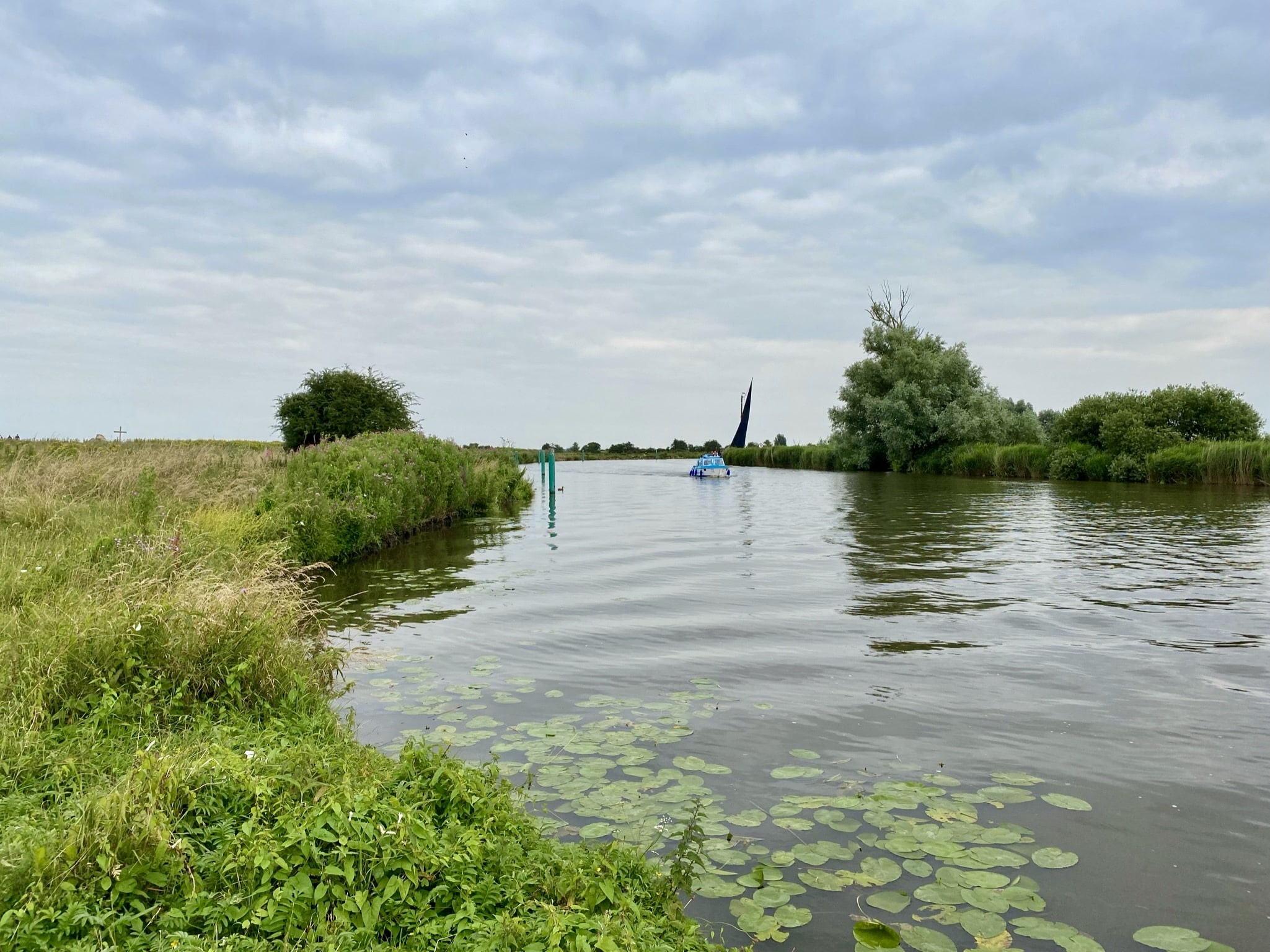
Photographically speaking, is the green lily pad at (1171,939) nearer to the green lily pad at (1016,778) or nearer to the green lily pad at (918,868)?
the green lily pad at (918,868)

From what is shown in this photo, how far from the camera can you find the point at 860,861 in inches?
182

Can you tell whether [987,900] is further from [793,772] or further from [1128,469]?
[1128,469]

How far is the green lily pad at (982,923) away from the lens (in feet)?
13.0

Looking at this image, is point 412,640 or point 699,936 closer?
point 699,936

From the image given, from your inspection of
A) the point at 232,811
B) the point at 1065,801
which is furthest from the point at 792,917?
the point at 232,811

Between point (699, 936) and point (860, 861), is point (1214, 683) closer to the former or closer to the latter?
point (860, 861)

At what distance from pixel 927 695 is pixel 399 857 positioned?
552 cm

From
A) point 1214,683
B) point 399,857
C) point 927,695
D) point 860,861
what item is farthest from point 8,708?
point 1214,683

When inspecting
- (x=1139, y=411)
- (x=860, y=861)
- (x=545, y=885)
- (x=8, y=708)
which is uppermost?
(x=1139, y=411)

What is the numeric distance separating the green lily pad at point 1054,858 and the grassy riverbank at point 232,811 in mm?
2127

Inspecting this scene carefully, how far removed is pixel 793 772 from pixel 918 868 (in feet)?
4.71

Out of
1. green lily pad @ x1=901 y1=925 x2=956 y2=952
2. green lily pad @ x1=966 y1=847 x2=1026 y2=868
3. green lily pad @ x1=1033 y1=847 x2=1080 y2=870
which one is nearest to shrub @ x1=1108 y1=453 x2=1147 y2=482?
green lily pad @ x1=1033 y1=847 x2=1080 y2=870

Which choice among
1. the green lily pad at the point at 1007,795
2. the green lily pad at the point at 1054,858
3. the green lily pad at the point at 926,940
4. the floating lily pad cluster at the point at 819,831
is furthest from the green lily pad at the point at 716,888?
the green lily pad at the point at 1007,795

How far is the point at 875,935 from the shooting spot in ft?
13.0
